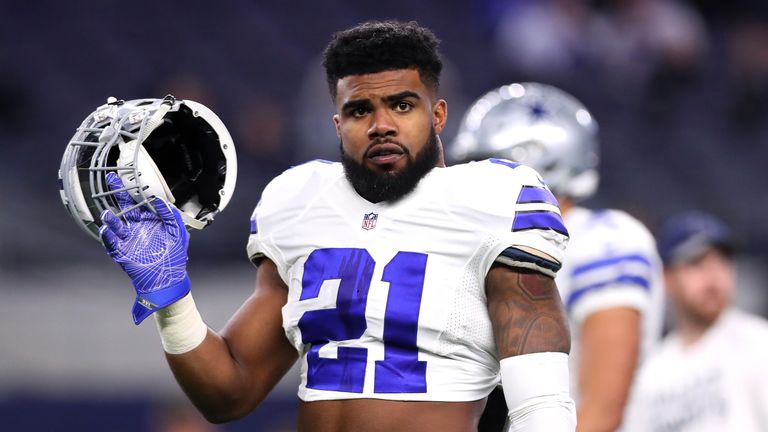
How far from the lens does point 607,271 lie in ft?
11.7

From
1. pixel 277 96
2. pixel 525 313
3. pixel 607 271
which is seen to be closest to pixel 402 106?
pixel 525 313

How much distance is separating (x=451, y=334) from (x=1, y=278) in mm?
5687

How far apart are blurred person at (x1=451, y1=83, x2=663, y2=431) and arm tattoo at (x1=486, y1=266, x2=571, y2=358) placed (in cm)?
92

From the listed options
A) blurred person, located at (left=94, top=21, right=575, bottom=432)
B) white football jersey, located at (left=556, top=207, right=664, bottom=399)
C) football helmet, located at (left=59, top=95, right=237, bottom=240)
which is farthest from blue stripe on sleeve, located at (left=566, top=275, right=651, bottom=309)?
football helmet, located at (left=59, top=95, right=237, bottom=240)

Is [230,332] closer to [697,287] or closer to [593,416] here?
[593,416]

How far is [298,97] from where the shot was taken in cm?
938

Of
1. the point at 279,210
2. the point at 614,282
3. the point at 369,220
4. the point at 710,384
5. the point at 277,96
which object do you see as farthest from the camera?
the point at 277,96

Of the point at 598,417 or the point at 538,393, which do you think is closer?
the point at 538,393

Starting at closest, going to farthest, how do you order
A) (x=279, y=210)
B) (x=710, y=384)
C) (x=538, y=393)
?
(x=538, y=393)
(x=279, y=210)
(x=710, y=384)

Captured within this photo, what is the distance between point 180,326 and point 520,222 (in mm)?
717

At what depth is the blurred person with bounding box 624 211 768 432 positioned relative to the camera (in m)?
4.60

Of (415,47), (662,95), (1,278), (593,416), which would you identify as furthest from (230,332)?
(662,95)

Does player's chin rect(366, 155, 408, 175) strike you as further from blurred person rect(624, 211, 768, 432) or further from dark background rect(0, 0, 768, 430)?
dark background rect(0, 0, 768, 430)

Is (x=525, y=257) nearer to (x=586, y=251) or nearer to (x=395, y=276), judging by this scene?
(x=395, y=276)
